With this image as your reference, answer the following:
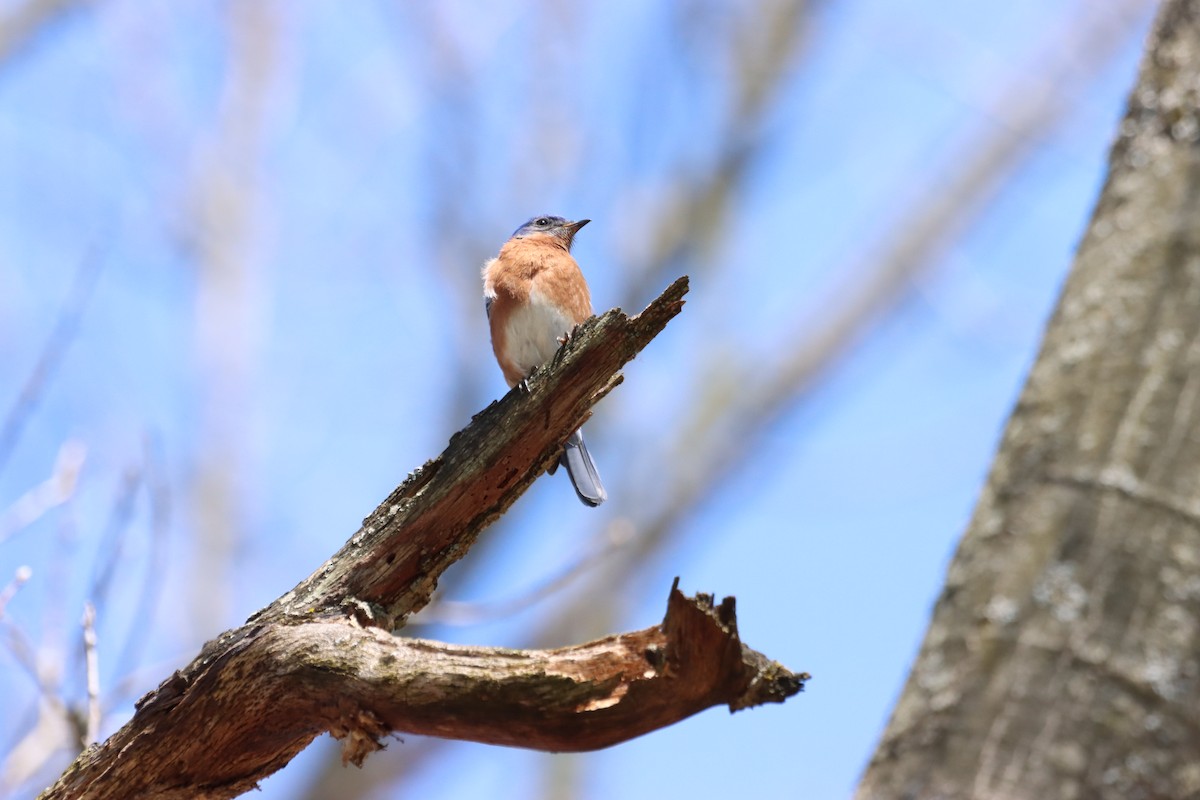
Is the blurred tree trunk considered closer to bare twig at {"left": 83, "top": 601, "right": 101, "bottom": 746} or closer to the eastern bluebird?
bare twig at {"left": 83, "top": 601, "right": 101, "bottom": 746}

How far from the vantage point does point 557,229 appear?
6.43m

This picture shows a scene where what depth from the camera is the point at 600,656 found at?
227 cm

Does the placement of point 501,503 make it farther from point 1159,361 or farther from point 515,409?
point 1159,361

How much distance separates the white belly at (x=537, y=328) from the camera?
5230 mm

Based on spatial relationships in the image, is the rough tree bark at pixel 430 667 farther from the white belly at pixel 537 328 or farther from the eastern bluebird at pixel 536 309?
Answer: the white belly at pixel 537 328

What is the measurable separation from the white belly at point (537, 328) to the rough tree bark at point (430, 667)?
6.48ft

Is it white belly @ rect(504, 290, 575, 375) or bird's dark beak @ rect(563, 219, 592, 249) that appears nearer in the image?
white belly @ rect(504, 290, 575, 375)

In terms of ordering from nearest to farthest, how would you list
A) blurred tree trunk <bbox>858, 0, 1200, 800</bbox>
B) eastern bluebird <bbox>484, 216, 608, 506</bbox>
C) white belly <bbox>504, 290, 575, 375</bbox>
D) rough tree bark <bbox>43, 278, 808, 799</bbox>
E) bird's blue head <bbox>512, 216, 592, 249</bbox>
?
blurred tree trunk <bbox>858, 0, 1200, 800</bbox> → rough tree bark <bbox>43, 278, 808, 799</bbox> → eastern bluebird <bbox>484, 216, 608, 506</bbox> → white belly <bbox>504, 290, 575, 375</bbox> → bird's blue head <bbox>512, 216, 592, 249</bbox>

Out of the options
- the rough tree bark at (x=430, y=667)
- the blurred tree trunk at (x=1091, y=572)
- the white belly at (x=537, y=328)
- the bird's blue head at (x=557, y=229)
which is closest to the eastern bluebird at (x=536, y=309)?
the white belly at (x=537, y=328)

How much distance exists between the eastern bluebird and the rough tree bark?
1838 millimetres

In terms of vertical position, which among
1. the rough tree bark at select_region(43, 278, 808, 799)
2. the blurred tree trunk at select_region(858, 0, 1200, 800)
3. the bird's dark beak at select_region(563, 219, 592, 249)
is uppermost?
the bird's dark beak at select_region(563, 219, 592, 249)

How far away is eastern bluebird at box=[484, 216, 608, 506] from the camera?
16.8ft

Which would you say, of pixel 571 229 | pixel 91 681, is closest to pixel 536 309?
pixel 571 229

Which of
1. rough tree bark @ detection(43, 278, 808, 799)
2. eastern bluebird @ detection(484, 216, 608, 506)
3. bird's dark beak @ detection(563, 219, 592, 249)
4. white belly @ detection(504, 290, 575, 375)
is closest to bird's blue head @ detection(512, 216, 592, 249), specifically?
bird's dark beak @ detection(563, 219, 592, 249)
